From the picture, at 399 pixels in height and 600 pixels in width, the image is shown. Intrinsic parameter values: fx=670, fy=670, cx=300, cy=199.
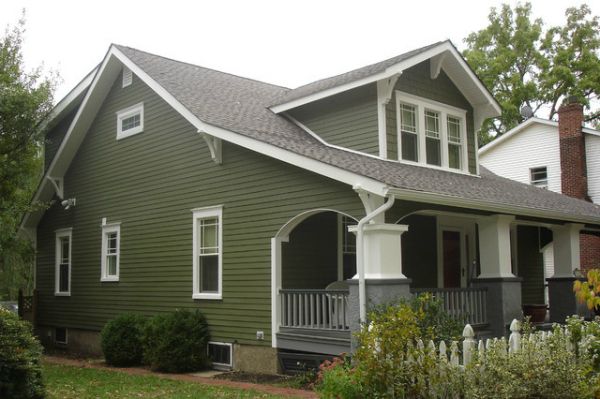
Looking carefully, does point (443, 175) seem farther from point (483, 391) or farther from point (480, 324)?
point (483, 391)

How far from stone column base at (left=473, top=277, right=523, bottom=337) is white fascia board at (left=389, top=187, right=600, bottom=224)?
51.7 inches

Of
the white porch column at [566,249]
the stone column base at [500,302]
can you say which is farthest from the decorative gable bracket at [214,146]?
the white porch column at [566,249]

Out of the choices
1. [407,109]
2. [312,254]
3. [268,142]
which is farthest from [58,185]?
[407,109]

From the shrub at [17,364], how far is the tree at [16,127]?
8415 mm

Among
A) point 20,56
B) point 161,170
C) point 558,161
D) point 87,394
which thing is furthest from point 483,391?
point 558,161

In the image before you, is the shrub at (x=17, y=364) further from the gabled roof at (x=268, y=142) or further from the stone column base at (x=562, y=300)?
the stone column base at (x=562, y=300)

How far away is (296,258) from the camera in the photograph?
13.4 meters

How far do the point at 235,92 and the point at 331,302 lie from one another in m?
7.62

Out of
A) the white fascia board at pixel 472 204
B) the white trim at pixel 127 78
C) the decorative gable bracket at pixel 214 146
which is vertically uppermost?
the white trim at pixel 127 78

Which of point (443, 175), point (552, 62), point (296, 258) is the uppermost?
point (552, 62)

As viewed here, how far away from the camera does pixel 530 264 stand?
19000 mm

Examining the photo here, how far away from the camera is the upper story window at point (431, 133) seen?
13.7 metres

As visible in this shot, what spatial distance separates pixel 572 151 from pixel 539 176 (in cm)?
201

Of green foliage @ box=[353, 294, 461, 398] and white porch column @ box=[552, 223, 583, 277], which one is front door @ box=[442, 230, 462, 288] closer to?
white porch column @ box=[552, 223, 583, 277]
